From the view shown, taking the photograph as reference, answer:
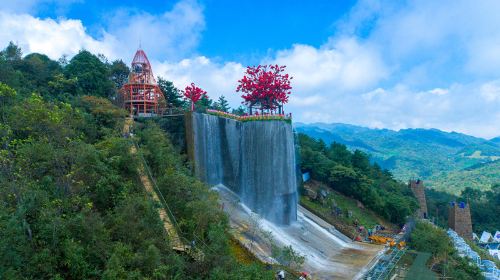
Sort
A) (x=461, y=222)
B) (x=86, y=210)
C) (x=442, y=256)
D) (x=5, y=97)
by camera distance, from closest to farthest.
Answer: (x=86, y=210)
(x=5, y=97)
(x=442, y=256)
(x=461, y=222)

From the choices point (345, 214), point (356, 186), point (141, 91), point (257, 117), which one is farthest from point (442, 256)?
point (141, 91)

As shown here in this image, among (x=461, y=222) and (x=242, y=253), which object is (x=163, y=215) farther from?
(x=461, y=222)

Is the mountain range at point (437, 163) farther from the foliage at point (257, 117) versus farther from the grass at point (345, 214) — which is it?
the foliage at point (257, 117)

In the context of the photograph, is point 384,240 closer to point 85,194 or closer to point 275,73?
point 275,73

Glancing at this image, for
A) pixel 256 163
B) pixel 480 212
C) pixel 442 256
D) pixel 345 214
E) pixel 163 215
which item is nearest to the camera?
pixel 163 215

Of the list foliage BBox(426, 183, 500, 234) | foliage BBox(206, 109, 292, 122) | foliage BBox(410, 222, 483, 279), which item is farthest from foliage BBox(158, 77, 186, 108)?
foliage BBox(426, 183, 500, 234)
